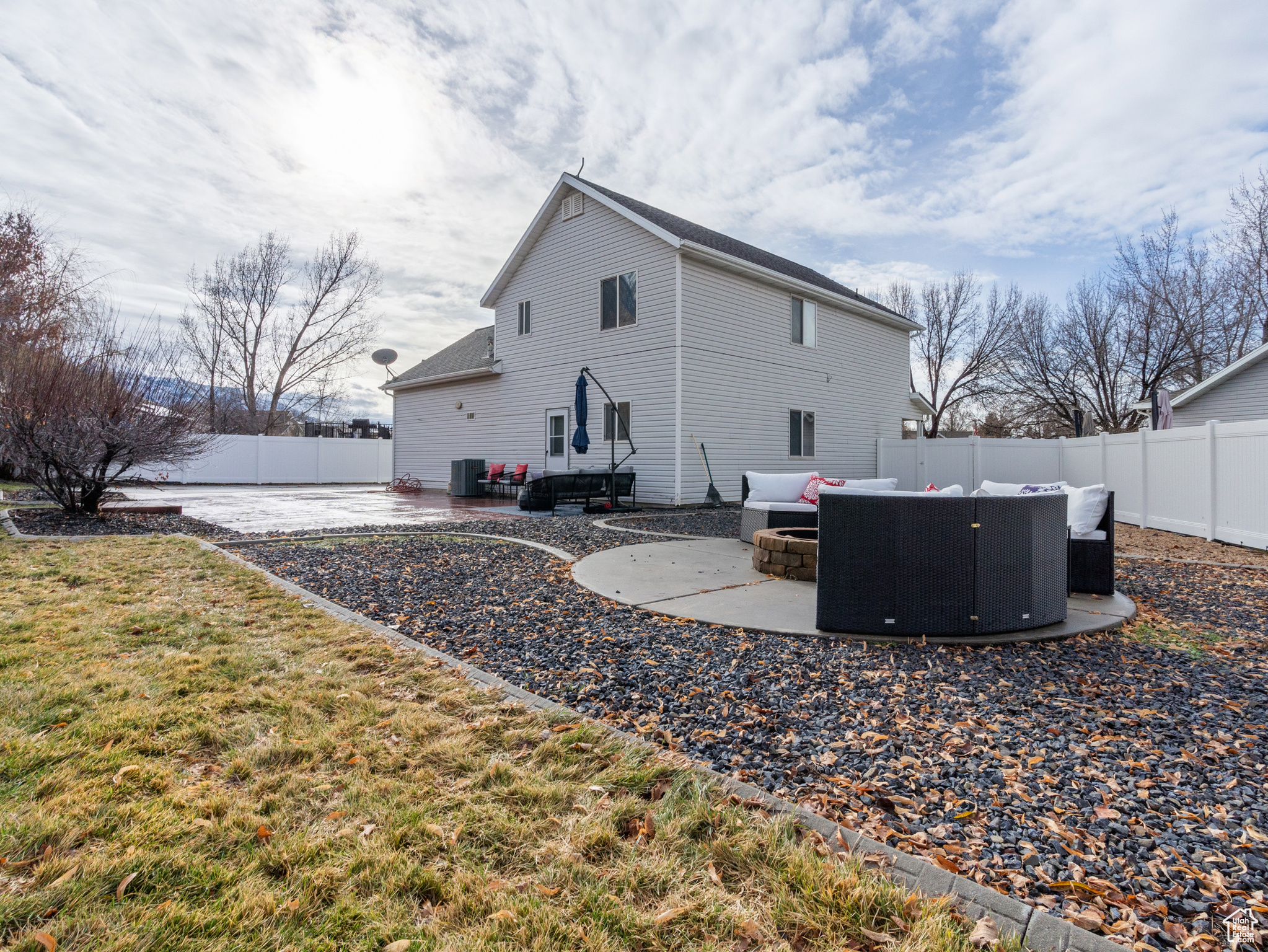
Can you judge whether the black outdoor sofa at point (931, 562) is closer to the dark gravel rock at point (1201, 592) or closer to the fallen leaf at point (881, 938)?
the dark gravel rock at point (1201, 592)

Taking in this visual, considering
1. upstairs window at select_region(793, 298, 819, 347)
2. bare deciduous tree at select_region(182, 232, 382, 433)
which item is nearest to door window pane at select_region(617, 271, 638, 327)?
upstairs window at select_region(793, 298, 819, 347)

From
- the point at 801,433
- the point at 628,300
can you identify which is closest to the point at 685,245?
Answer: the point at 628,300

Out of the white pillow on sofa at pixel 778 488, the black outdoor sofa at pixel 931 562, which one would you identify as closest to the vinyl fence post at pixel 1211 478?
the white pillow on sofa at pixel 778 488

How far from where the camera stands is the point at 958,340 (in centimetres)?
2833

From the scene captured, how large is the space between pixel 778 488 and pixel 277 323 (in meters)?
26.6

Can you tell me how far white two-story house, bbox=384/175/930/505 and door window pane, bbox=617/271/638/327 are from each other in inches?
1.2

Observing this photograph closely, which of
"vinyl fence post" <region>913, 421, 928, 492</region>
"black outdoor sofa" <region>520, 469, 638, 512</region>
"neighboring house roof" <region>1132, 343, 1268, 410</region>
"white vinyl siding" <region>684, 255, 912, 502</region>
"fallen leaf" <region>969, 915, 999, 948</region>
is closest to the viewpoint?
"fallen leaf" <region>969, 915, 999, 948</region>

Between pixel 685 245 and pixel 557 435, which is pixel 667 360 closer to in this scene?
pixel 685 245

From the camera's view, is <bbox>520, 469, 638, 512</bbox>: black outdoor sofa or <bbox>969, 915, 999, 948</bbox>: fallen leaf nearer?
<bbox>969, 915, 999, 948</bbox>: fallen leaf

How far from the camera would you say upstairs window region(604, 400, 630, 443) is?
43.1ft

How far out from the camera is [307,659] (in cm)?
324

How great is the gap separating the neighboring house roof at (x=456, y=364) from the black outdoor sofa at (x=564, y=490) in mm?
5665

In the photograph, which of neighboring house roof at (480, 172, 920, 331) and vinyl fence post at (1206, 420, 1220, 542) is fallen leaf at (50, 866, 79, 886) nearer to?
vinyl fence post at (1206, 420, 1220, 542)

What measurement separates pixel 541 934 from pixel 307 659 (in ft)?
7.90
